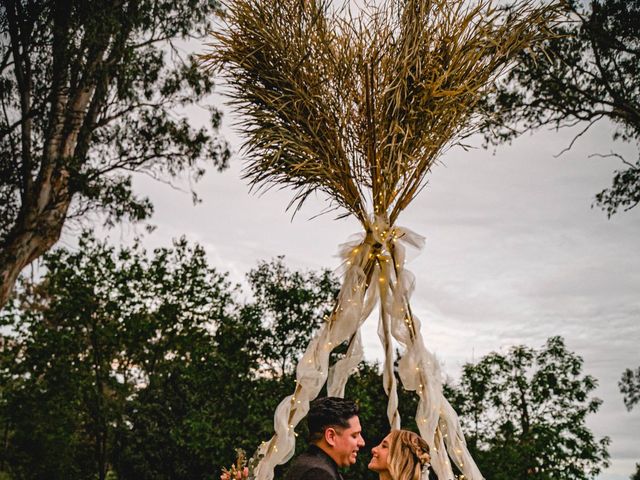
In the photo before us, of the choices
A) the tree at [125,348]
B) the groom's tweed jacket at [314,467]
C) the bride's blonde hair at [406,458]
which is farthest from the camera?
the tree at [125,348]

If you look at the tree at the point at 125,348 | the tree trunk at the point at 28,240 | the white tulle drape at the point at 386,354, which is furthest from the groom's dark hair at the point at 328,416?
the tree at the point at 125,348

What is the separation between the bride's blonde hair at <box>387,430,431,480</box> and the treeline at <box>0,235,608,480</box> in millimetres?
6788

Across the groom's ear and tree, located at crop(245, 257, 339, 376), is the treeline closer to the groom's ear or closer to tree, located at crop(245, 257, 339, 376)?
tree, located at crop(245, 257, 339, 376)

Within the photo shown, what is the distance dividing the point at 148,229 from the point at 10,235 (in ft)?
8.37

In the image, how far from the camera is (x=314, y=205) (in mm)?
4586

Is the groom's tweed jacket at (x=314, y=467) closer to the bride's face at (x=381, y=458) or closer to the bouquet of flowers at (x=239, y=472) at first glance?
the bride's face at (x=381, y=458)

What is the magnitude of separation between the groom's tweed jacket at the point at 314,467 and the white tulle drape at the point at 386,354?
1.09 metres

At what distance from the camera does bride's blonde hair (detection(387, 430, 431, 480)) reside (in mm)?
3168

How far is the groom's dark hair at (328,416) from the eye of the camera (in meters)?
2.94

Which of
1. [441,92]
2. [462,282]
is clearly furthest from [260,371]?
[441,92]

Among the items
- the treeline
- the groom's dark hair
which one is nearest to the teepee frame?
the groom's dark hair

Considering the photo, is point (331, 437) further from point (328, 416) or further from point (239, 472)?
point (239, 472)

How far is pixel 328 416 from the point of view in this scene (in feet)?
9.69

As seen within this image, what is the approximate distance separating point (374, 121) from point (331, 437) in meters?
2.14
